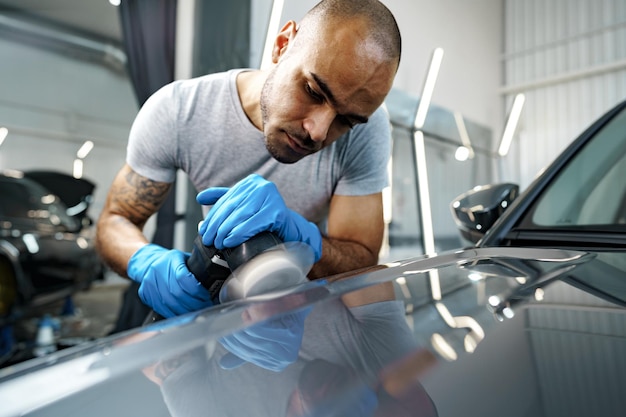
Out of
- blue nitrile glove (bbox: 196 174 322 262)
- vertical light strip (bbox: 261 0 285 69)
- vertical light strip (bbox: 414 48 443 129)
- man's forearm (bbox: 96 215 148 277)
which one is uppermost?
vertical light strip (bbox: 261 0 285 69)

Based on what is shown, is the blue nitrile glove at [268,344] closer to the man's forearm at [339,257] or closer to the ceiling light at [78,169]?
the man's forearm at [339,257]

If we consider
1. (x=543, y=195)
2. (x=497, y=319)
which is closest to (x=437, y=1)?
(x=543, y=195)

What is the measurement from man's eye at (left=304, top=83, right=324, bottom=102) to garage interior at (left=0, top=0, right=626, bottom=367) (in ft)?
0.69

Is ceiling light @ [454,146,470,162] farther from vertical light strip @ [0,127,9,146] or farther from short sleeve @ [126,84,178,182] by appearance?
vertical light strip @ [0,127,9,146]

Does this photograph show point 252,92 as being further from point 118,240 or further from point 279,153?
point 118,240

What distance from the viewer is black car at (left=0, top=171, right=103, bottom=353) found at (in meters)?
2.02

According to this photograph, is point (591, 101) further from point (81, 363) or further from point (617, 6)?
point (81, 363)

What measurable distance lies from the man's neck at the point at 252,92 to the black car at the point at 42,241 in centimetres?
174

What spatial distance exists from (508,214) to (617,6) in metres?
4.08

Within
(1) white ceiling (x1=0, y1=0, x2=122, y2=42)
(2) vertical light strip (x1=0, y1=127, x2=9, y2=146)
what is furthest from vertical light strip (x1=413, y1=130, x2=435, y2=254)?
(2) vertical light strip (x1=0, y1=127, x2=9, y2=146)

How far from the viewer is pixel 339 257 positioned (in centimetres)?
95

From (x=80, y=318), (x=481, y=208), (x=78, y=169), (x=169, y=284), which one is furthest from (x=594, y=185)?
(x=80, y=318)

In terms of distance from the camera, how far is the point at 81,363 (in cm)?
30

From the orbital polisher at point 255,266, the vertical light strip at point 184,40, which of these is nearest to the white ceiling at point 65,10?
the vertical light strip at point 184,40
